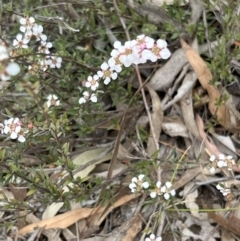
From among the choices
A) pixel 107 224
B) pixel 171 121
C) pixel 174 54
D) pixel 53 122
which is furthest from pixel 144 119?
pixel 53 122

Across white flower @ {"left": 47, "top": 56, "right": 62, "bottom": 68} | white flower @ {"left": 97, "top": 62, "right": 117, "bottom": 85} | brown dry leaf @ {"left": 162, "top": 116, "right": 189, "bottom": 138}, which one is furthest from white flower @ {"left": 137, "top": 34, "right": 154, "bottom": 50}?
brown dry leaf @ {"left": 162, "top": 116, "right": 189, "bottom": 138}

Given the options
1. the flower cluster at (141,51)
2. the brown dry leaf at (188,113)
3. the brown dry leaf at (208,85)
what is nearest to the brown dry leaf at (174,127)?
the brown dry leaf at (188,113)

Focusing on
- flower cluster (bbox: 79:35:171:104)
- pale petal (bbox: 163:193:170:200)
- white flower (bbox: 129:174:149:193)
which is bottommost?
pale petal (bbox: 163:193:170:200)

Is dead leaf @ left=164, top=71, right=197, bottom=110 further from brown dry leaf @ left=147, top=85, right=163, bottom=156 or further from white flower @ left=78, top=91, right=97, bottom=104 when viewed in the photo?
white flower @ left=78, top=91, right=97, bottom=104

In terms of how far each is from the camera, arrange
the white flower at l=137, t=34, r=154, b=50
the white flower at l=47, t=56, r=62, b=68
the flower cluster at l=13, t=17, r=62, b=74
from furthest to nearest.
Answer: the white flower at l=47, t=56, r=62, b=68
the flower cluster at l=13, t=17, r=62, b=74
the white flower at l=137, t=34, r=154, b=50

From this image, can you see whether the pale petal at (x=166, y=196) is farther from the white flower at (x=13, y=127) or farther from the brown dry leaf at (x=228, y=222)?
the white flower at (x=13, y=127)

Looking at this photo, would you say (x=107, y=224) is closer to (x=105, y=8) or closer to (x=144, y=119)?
(x=144, y=119)

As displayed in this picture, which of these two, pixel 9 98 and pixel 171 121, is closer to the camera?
pixel 9 98
